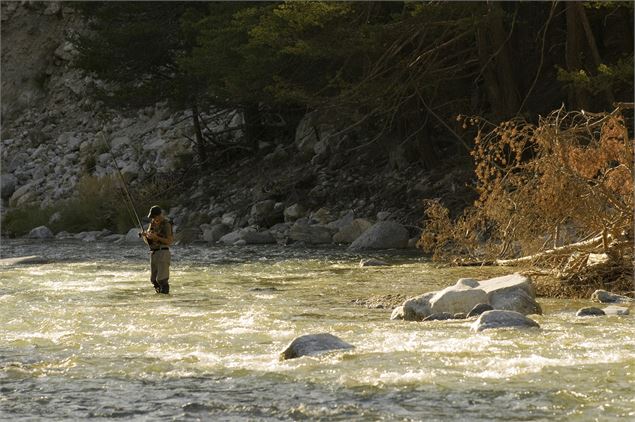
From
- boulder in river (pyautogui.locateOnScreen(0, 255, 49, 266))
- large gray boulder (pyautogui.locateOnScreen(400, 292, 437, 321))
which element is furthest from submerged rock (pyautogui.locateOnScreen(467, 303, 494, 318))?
boulder in river (pyautogui.locateOnScreen(0, 255, 49, 266))

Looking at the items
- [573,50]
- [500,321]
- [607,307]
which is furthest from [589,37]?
[500,321]

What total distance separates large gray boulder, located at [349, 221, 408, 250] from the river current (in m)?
6.17

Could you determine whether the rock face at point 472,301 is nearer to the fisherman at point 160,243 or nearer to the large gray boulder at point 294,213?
the fisherman at point 160,243

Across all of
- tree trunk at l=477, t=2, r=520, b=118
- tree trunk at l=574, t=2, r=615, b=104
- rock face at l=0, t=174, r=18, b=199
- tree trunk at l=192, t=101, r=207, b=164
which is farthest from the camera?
rock face at l=0, t=174, r=18, b=199

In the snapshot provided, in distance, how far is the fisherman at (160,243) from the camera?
13.7 metres

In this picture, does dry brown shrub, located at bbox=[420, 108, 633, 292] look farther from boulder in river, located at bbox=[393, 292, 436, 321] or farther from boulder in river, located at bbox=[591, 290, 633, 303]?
boulder in river, located at bbox=[393, 292, 436, 321]

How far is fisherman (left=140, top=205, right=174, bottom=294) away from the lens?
541 inches

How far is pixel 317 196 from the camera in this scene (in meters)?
25.3

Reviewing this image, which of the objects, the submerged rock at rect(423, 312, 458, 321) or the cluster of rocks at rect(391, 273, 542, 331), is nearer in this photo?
the submerged rock at rect(423, 312, 458, 321)

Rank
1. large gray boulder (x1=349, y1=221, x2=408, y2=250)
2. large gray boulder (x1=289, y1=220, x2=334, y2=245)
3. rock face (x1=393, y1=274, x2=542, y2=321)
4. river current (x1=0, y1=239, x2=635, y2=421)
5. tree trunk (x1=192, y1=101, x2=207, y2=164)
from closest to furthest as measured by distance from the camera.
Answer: river current (x1=0, y1=239, x2=635, y2=421) → rock face (x1=393, y1=274, x2=542, y2=321) → large gray boulder (x1=349, y1=221, x2=408, y2=250) → large gray boulder (x1=289, y1=220, x2=334, y2=245) → tree trunk (x1=192, y1=101, x2=207, y2=164)

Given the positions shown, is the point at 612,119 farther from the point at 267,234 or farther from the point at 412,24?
the point at 267,234

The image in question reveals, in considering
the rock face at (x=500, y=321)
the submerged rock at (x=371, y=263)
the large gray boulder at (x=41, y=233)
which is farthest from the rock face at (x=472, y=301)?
the large gray boulder at (x=41, y=233)

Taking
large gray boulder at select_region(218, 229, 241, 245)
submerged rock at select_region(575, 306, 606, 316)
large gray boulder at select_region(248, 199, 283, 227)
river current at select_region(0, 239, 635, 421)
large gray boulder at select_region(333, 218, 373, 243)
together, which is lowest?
river current at select_region(0, 239, 635, 421)

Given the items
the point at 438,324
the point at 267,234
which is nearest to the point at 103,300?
the point at 438,324
